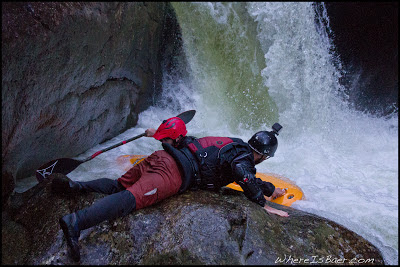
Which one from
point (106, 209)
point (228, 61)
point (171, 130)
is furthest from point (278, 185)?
point (228, 61)

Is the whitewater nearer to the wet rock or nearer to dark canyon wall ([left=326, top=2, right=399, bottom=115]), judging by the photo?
dark canyon wall ([left=326, top=2, right=399, bottom=115])

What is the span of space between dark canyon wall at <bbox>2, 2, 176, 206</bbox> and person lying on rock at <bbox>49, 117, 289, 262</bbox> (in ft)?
2.23

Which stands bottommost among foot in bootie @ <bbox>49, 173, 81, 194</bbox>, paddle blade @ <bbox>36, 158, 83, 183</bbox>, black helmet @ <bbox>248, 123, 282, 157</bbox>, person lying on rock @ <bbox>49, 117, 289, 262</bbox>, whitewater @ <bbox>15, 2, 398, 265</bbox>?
paddle blade @ <bbox>36, 158, 83, 183</bbox>

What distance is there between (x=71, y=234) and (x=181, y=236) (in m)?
0.70

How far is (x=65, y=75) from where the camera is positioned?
10.2ft

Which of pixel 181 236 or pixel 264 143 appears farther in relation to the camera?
pixel 264 143

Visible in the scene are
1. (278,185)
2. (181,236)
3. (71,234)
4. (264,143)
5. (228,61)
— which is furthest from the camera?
(228,61)

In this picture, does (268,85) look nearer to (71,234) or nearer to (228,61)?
(228,61)

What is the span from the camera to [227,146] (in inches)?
102

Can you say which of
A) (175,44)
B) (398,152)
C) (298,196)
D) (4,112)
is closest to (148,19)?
(175,44)

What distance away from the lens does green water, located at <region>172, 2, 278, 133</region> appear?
280 inches

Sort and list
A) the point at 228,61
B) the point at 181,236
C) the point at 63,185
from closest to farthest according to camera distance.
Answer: the point at 181,236
the point at 63,185
the point at 228,61

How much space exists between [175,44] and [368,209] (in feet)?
17.5

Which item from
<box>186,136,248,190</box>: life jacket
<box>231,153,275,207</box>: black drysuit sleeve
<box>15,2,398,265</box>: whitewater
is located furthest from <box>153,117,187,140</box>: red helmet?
<box>15,2,398,265</box>: whitewater
